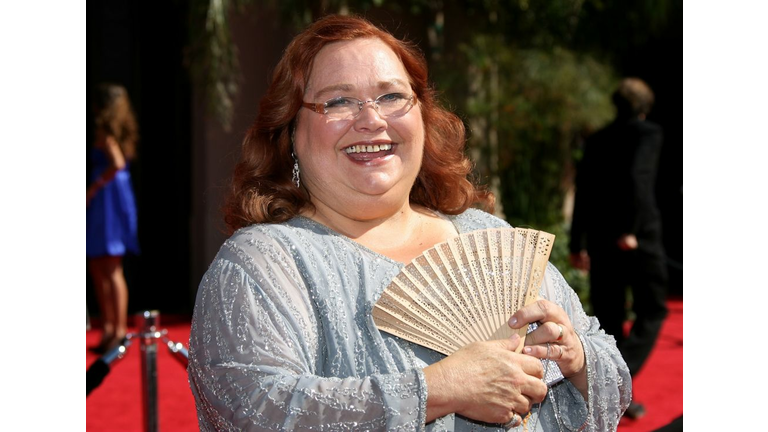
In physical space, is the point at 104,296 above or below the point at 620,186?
below

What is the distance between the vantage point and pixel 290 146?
2297mm

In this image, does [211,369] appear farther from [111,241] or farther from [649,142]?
[111,241]

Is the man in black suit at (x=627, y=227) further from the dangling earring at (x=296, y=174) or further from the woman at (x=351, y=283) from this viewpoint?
the dangling earring at (x=296, y=174)

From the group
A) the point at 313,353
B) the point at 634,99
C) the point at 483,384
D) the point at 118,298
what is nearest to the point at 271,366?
the point at 313,353

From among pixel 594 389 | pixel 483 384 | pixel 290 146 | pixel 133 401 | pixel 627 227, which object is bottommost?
pixel 133 401

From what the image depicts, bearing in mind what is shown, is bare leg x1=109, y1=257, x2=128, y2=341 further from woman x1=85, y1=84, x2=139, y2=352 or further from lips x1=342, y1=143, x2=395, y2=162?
lips x1=342, y1=143, x2=395, y2=162

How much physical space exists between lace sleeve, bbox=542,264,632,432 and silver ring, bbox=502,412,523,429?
186mm

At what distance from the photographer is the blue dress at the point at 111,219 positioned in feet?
21.0

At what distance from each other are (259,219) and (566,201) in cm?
688

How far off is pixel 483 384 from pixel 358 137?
0.65 meters

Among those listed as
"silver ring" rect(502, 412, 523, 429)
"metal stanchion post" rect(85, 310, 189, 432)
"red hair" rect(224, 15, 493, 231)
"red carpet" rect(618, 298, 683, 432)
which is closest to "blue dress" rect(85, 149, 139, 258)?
"metal stanchion post" rect(85, 310, 189, 432)

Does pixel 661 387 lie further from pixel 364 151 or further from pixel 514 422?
pixel 364 151

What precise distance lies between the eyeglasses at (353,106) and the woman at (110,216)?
181 inches

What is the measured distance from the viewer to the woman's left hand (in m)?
1.98
